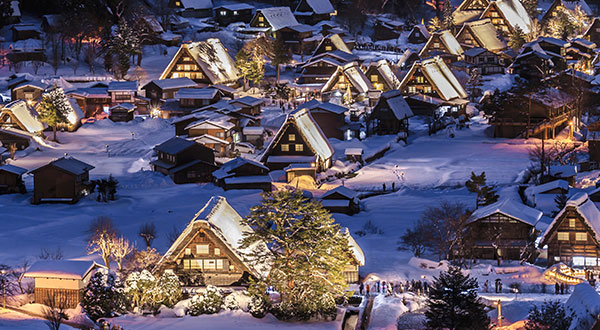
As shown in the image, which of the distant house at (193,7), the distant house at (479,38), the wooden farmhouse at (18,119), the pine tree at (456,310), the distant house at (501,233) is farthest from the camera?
the distant house at (193,7)

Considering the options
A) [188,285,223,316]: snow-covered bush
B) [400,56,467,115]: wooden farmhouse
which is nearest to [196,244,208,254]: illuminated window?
[188,285,223,316]: snow-covered bush

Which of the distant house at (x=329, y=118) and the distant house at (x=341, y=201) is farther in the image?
the distant house at (x=329, y=118)

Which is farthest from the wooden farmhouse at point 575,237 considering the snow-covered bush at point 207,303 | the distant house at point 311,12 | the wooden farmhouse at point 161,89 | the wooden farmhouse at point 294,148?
the distant house at point 311,12

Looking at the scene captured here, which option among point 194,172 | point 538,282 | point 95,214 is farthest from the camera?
point 194,172

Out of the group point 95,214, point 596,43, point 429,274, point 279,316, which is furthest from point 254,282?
point 596,43

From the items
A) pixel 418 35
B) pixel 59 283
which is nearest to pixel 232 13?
pixel 418 35

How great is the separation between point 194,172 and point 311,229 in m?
20.0

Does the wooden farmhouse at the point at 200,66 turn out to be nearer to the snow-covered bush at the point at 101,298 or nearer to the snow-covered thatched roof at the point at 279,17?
the snow-covered thatched roof at the point at 279,17

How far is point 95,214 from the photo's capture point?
1587 inches

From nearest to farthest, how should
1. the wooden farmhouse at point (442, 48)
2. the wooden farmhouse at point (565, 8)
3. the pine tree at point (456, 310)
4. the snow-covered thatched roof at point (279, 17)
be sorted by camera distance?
the pine tree at point (456, 310)
the wooden farmhouse at point (442, 48)
the snow-covered thatched roof at point (279, 17)
the wooden farmhouse at point (565, 8)

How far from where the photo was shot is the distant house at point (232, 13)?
85625 millimetres

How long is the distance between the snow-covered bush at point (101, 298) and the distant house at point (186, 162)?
19.1 metres

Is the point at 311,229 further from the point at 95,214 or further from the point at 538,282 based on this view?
the point at 95,214

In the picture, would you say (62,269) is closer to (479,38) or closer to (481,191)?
(481,191)
